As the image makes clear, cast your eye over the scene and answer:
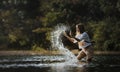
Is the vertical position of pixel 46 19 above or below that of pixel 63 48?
above

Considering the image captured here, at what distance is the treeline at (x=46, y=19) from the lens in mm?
54438

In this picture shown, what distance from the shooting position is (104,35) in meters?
50.8

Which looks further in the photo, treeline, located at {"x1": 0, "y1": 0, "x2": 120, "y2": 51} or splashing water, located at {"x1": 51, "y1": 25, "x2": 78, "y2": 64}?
treeline, located at {"x1": 0, "y1": 0, "x2": 120, "y2": 51}

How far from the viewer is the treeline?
5444 cm

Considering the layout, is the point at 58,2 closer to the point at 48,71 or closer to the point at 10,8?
the point at 10,8

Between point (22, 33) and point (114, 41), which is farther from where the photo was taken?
point (22, 33)

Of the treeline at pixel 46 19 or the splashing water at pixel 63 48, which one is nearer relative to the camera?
the splashing water at pixel 63 48

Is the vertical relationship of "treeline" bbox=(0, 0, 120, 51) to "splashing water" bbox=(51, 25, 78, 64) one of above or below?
above

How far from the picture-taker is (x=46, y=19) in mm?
55656

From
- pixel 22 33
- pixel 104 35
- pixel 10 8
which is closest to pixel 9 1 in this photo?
Result: pixel 10 8

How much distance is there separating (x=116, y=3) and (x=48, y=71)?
34029 mm

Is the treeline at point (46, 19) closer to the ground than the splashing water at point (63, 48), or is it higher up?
higher up

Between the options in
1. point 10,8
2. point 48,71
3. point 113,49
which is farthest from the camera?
point 10,8

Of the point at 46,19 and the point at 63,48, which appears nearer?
the point at 63,48
